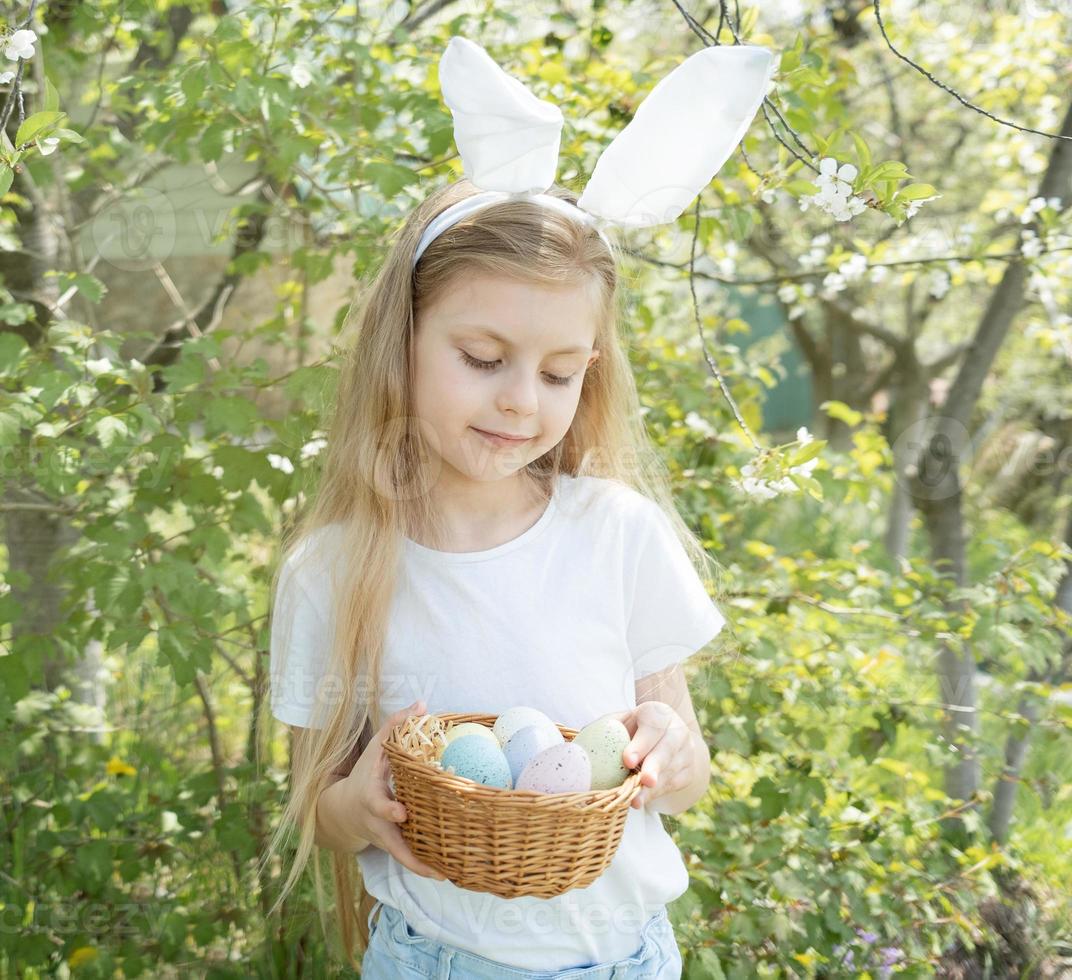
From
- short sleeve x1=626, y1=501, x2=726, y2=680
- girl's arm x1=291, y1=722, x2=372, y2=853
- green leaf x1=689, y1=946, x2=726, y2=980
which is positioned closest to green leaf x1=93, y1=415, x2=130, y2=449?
girl's arm x1=291, y1=722, x2=372, y2=853

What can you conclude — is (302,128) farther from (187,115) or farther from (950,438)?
(950,438)

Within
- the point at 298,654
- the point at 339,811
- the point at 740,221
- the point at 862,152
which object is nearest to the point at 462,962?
the point at 339,811

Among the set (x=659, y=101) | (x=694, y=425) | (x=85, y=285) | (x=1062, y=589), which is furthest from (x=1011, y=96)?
(x=85, y=285)

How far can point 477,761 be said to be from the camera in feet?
4.62

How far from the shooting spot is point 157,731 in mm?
3361

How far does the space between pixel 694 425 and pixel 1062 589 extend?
121cm

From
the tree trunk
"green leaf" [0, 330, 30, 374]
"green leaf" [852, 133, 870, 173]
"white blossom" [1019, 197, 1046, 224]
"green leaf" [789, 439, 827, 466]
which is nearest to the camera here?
"green leaf" [852, 133, 870, 173]

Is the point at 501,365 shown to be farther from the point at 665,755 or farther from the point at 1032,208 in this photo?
the point at 1032,208

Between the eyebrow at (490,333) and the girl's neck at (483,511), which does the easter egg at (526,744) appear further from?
the eyebrow at (490,333)

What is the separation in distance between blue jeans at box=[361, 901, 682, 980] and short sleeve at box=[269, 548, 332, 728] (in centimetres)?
32

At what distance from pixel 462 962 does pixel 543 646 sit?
1.42 ft

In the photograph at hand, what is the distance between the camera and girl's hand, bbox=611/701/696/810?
57.1 inches

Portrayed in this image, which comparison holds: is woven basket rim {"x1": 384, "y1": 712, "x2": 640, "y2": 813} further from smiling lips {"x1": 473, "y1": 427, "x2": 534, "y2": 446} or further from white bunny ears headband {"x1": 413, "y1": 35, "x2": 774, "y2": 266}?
white bunny ears headband {"x1": 413, "y1": 35, "x2": 774, "y2": 266}

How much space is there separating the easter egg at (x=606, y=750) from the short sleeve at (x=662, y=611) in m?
0.25
